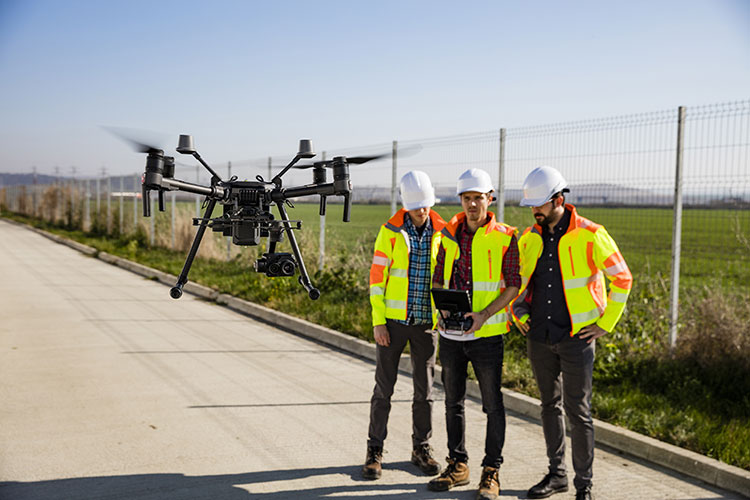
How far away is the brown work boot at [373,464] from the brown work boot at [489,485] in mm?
760

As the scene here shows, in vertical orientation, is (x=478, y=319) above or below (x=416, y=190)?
below

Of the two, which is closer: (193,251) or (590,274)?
(193,251)

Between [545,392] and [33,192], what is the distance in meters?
51.8

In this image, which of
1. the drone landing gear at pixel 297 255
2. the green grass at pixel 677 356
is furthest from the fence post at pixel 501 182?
the drone landing gear at pixel 297 255

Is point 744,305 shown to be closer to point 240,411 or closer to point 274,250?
point 240,411

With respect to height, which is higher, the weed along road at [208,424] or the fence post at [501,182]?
the fence post at [501,182]

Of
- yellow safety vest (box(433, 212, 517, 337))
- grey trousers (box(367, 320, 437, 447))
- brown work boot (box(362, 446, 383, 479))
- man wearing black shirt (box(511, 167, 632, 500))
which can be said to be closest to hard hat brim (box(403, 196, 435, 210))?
yellow safety vest (box(433, 212, 517, 337))

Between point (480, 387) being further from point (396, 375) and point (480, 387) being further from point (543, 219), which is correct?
point (543, 219)

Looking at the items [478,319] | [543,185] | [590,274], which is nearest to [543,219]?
[543,185]

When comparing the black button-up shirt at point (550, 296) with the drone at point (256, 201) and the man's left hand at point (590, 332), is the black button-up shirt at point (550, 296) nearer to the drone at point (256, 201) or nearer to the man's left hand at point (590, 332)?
the man's left hand at point (590, 332)

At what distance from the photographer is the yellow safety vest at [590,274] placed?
4.83 meters

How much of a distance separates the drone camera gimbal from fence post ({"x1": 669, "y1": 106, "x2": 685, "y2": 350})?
270 inches

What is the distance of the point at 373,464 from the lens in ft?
17.6

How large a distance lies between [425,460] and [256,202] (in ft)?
13.6
